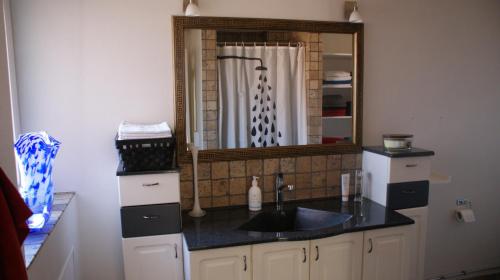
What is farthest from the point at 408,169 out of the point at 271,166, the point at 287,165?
the point at 271,166

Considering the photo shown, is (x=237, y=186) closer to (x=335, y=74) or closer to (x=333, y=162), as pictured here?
(x=333, y=162)

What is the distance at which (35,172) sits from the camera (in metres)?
1.57

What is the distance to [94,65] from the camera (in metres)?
2.04

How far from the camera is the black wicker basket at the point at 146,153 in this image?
1.84 m

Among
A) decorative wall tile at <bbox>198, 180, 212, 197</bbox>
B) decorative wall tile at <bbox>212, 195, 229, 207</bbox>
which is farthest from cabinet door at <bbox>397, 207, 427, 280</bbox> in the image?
decorative wall tile at <bbox>198, 180, 212, 197</bbox>

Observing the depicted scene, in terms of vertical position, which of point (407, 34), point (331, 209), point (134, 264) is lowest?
point (134, 264)

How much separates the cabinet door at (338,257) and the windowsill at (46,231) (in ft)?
3.99

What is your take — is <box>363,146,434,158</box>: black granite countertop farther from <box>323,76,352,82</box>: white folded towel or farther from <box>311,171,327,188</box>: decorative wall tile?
<box>323,76,352,82</box>: white folded towel

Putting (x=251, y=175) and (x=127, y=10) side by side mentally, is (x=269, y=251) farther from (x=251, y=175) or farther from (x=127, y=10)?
(x=127, y=10)

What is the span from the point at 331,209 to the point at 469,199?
4.47ft

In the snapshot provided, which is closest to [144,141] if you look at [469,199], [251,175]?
[251,175]

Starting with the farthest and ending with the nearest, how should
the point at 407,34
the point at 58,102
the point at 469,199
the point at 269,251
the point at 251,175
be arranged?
1. the point at 469,199
2. the point at 407,34
3. the point at 251,175
4. the point at 58,102
5. the point at 269,251

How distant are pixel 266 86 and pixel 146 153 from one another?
85cm

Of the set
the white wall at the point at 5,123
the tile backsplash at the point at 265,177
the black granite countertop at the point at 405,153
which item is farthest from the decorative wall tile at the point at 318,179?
the white wall at the point at 5,123
